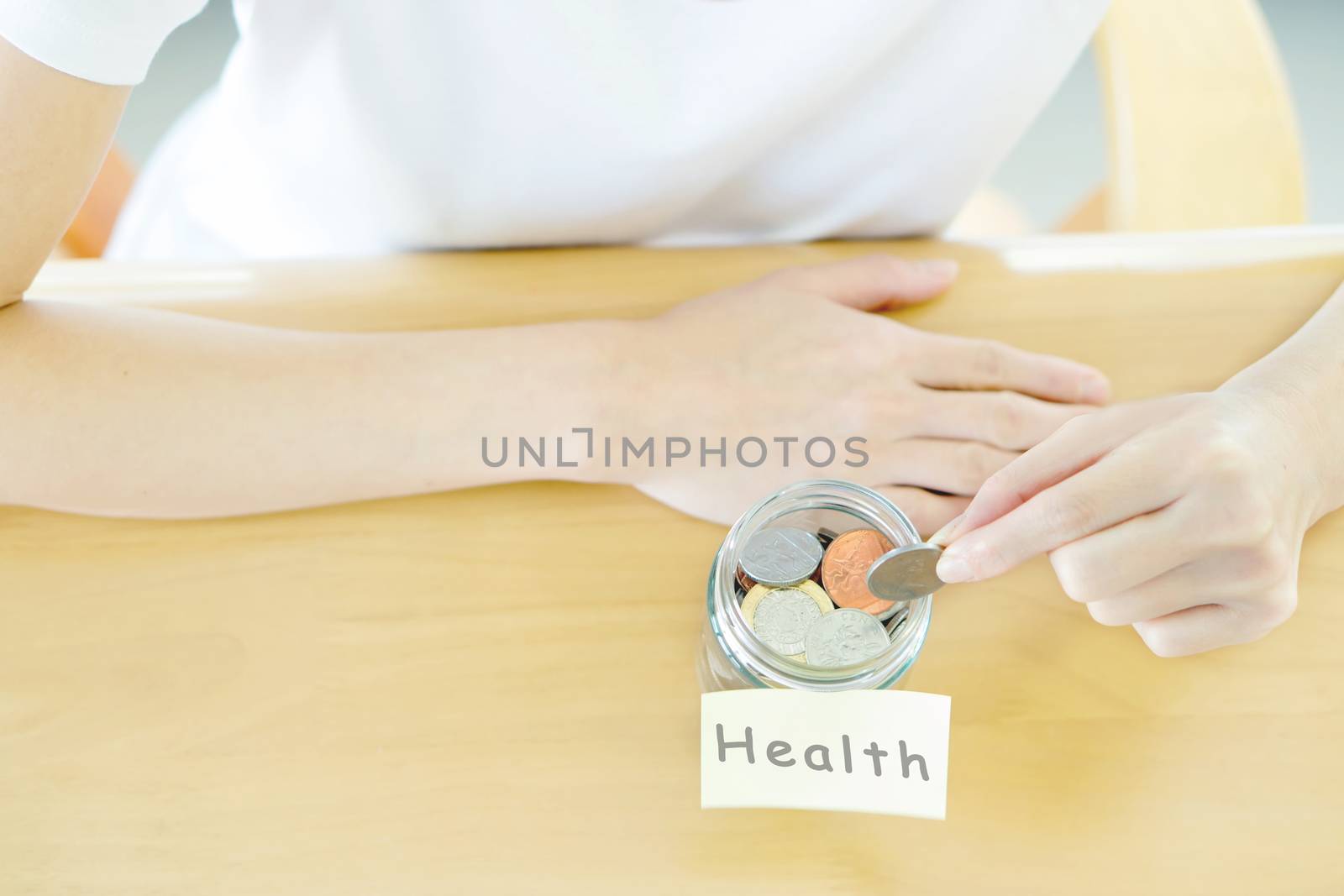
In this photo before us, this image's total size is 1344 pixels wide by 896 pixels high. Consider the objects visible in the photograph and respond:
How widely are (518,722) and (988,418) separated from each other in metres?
0.31

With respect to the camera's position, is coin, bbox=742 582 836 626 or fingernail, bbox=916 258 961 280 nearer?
coin, bbox=742 582 836 626

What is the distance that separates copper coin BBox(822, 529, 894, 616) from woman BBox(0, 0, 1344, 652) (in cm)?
4

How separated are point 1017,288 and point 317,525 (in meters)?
0.44

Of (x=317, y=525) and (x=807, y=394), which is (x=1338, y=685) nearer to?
(x=807, y=394)

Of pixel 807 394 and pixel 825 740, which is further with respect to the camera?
pixel 807 394

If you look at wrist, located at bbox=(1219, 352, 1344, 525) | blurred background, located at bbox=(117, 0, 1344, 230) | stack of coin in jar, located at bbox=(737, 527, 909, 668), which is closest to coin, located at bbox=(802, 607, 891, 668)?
stack of coin in jar, located at bbox=(737, 527, 909, 668)

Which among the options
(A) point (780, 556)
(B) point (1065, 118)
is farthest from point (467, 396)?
(B) point (1065, 118)

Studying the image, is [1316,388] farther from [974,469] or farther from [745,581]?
[745,581]

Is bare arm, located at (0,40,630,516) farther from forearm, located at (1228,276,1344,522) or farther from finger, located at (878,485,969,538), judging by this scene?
forearm, located at (1228,276,1344,522)

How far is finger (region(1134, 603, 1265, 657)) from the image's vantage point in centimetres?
49

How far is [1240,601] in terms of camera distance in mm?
482

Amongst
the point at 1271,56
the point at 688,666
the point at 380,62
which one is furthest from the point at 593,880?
the point at 1271,56

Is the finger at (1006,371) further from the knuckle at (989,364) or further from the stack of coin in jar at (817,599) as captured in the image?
the stack of coin in jar at (817,599)

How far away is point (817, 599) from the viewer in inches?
18.8
